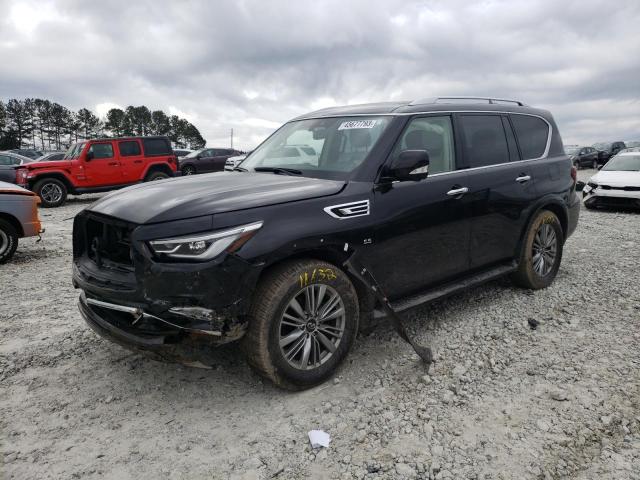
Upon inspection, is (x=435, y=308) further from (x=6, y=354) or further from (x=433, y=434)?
(x=6, y=354)

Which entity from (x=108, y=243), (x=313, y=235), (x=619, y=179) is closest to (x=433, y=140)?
(x=313, y=235)

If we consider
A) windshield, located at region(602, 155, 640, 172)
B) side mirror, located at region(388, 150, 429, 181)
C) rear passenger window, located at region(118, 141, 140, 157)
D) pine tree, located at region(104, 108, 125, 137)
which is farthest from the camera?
pine tree, located at region(104, 108, 125, 137)

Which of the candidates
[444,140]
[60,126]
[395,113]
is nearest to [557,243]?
[444,140]

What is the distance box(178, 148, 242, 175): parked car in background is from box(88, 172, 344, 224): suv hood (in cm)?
1922

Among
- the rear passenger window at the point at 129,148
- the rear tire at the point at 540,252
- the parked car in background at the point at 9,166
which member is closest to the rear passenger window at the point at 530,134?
the rear tire at the point at 540,252

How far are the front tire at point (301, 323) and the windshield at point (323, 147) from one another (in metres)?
0.84

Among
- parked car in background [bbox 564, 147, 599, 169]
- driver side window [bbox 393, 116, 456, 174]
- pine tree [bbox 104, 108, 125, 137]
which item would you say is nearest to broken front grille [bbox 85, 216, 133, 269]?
driver side window [bbox 393, 116, 456, 174]

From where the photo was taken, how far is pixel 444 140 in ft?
13.1

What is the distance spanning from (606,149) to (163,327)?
3733 cm

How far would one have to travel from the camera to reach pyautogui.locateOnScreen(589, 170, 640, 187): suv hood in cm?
1130

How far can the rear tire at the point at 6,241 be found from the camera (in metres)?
6.58

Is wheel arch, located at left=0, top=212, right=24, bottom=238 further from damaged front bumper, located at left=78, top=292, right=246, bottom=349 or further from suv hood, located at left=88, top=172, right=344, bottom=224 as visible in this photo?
damaged front bumper, located at left=78, top=292, right=246, bottom=349

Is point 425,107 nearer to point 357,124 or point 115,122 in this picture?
point 357,124

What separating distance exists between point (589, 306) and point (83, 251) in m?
4.46
